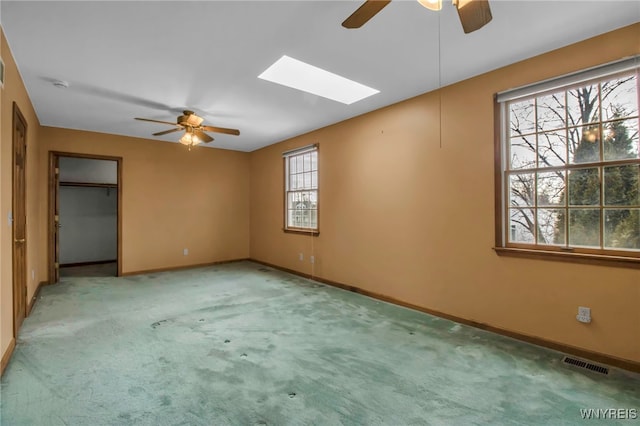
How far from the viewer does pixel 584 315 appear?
254 centimetres

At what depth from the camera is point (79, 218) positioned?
6.78 m

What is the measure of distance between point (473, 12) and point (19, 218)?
4270 mm

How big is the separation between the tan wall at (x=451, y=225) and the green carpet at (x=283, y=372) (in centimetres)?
31

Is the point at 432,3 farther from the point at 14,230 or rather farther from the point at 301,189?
the point at 301,189

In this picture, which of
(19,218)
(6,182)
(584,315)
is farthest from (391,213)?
(19,218)

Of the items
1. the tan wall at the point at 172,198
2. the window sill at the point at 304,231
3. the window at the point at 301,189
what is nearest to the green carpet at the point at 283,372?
the window sill at the point at 304,231

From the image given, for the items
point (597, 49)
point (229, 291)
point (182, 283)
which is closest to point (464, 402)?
point (597, 49)


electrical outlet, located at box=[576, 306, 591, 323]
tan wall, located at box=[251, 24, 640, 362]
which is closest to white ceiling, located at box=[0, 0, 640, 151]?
tan wall, located at box=[251, 24, 640, 362]

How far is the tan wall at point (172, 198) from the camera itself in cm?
546

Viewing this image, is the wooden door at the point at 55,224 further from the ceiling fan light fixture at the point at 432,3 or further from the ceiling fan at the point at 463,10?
the ceiling fan light fixture at the point at 432,3

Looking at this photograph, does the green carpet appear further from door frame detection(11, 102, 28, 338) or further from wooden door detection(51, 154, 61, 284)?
wooden door detection(51, 154, 61, 284)

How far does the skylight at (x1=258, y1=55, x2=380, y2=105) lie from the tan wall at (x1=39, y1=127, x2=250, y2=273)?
12.3 ft

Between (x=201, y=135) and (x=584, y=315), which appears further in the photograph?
(x=201, y=135)

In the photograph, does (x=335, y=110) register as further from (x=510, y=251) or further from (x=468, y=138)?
(x=510, y=251)
